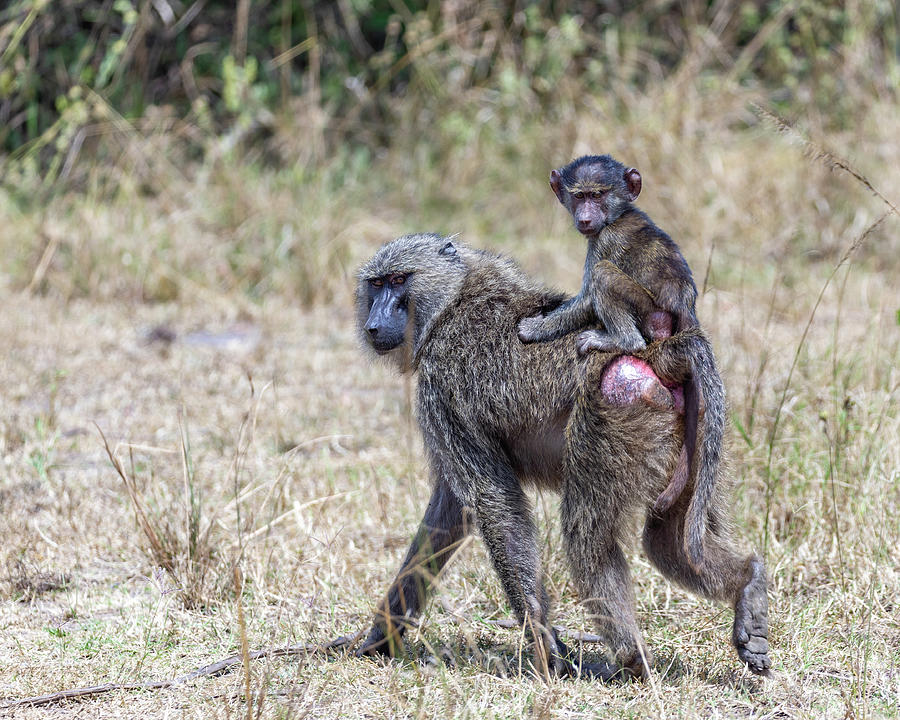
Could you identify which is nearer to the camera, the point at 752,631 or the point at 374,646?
the point at 752,631

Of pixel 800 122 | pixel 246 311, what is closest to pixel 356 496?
pixel 246 311

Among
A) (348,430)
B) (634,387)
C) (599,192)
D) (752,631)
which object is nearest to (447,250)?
(599,192)

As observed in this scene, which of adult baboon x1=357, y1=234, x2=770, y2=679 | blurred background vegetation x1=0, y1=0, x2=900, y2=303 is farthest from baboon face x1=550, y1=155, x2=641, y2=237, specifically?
blurred background vegetation x1=0, y1=0, x2=900, y2=303

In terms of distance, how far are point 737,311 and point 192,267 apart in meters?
3.28

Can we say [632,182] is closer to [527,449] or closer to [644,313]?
[644,313]

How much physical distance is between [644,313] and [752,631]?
815 millimetres

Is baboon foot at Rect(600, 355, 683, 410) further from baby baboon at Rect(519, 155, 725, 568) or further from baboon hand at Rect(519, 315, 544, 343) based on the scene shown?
baboon hand at Rect(519, 315, 544, 343)

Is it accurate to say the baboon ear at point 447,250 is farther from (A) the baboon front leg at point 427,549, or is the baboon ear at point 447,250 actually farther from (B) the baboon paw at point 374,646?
(B) the baboon paw at point 374,646

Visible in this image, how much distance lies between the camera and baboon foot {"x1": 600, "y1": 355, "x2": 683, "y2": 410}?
9.22 ft

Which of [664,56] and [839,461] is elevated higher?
[664,56]

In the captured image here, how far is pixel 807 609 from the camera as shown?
10.7 feet

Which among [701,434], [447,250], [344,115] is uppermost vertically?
[344,115]

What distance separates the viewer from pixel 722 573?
2.91 m

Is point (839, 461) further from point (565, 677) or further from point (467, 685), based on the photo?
point (467, 685)
